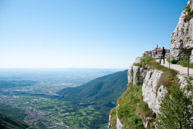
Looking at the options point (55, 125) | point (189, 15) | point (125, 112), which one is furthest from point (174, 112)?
point (55, 125)

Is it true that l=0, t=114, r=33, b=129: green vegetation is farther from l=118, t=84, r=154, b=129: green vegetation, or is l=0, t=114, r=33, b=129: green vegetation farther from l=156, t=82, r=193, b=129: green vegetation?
l=156, t=82, r=193, b=129: green vegetation

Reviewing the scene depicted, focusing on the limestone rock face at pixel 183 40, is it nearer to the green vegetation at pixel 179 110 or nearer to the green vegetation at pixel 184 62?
the green vegetation at pixel 184 62

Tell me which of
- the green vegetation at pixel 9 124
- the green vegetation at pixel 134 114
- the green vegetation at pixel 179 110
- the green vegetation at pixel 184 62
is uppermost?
the green vegetation at pixel 184 62

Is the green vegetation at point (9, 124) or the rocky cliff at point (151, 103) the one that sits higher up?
the rocky cliff at point (151, 103)

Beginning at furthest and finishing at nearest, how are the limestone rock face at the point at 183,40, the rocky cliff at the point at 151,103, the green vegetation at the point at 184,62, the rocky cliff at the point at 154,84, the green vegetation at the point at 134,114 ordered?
the limestone rock face at the point at 183,40, the green vegetation at the point at 184,62, the green vegetation at the point at 134,114, the rocky cliff at the point at 154,84, the rocky cliff at the point at 151,103

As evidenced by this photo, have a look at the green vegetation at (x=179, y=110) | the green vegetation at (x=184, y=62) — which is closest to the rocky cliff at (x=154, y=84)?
the green vegetation at (x=184, y=62)

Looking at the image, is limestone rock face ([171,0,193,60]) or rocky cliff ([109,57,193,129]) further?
limestone rock face ([171,0,193,60])

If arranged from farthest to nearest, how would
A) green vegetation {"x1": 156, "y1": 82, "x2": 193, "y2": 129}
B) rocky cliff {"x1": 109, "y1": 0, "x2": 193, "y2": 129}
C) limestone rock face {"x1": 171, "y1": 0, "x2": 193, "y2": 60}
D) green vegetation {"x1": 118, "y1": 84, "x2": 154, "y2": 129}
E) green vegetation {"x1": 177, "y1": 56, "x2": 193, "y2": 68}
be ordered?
limestone rock face {"x1": 171, "y1": 0, "x2": 193, "y2": 60}
green vegetation {"x1": 177, "y1": 56, "x2": 193, "y2": 68}
green vegetation {"x1": 118, "y1": 84, "x2": 154, "y2": 129}
rocky cliff {"x1": 109, "y1": 0, "x2": 193, "y2": 129}
green vegetation {"x1": 156, "y1": 82, "x2": 193, "y2": 129}

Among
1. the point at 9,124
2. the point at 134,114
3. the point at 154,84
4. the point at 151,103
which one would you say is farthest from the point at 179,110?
the point at 9,124

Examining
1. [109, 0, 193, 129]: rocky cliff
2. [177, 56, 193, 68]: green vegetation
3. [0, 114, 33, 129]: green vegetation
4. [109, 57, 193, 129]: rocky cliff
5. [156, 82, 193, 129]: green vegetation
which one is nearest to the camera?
[156, 82, 193, 129]: green vegetation

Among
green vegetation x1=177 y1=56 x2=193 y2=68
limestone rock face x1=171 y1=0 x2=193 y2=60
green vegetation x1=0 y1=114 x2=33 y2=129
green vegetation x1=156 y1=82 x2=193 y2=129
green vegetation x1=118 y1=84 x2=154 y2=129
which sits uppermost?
limestone rock face x1=171 y1=0 x2=193 y2=60

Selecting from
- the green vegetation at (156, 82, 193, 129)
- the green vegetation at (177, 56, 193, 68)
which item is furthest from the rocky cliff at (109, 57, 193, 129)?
the green vegetation at (177, 56, 193, 68)
